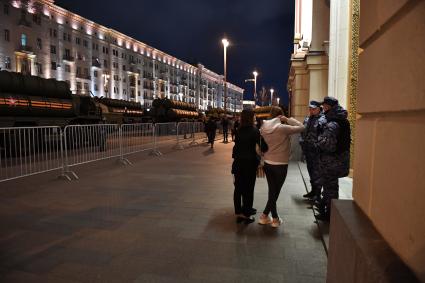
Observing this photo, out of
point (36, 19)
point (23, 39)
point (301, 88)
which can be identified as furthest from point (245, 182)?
point (36, 19)

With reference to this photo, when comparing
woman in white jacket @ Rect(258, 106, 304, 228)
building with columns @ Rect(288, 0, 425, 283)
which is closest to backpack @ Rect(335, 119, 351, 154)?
woman in white jacket @ Rect(258, 106, 304, 228)

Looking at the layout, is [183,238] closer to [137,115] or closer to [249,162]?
[249,162]

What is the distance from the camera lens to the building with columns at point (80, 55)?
49594 millimetres

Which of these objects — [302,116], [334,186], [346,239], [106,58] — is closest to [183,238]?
[334,186]

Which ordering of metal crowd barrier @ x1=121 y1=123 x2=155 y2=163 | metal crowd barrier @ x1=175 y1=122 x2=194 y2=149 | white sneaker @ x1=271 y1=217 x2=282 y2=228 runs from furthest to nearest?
metal crowd barrier @ x1=175 y1=122 x2=194 y2=149
metal crowd barrier @ x1=121 y1=123 x2=155 y2=163
white sneaker @ x1=271 y1=217 x2=282 y2=228

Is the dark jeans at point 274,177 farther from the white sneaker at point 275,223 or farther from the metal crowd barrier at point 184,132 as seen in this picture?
the metal crowd barrier at point 184,132

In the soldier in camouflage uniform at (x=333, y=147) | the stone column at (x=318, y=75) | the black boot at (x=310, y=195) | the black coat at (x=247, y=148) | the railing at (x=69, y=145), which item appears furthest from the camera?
the stone column at (x=318, y=75)

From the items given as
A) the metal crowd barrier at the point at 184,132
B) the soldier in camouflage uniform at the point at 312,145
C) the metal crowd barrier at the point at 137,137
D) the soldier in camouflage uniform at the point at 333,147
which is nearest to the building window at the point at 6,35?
the metal crowd barrier at the point at 184,132

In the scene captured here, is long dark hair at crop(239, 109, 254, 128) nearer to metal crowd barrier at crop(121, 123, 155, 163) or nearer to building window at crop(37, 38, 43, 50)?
metal crowd barrier at crop(121, 123, 155, 163)

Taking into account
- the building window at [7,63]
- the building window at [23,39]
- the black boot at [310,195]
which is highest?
the building window at [23,39]

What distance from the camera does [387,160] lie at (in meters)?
1.77

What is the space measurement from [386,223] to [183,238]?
130 inches

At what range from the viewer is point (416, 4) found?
1465 mm

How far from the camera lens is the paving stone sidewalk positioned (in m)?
3.64
